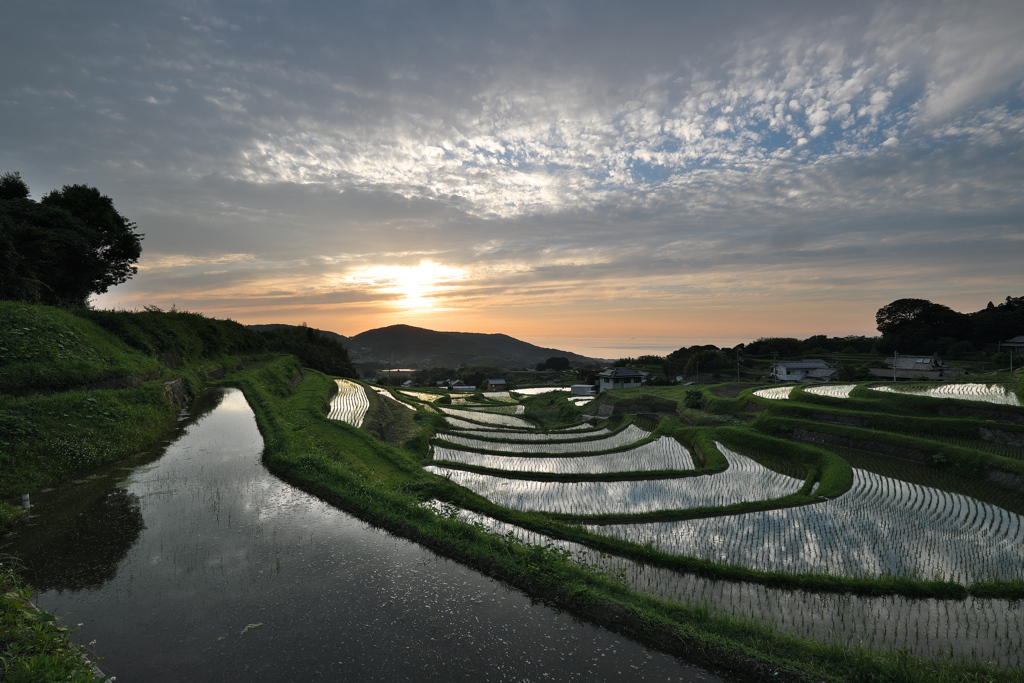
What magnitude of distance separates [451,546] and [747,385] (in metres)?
37.8

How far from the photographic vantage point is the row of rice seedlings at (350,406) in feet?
79.4

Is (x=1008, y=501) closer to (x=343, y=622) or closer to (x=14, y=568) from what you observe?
(x=343, y=622)

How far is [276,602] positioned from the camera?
7438 millimetres

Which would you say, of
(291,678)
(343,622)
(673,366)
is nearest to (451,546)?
(343,622)

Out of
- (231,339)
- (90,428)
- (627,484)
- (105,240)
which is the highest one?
Answer: (105,240)

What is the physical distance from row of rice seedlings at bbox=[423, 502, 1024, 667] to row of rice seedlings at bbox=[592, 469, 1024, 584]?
3.16 ft

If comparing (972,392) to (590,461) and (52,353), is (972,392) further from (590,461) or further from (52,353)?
(52,353)

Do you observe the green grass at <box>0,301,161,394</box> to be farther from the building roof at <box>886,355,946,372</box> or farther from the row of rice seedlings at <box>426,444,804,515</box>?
the building roof at <box>886,355,946,372</box>

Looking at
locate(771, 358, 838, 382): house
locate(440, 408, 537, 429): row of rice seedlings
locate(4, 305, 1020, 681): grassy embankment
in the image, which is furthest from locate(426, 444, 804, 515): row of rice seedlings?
locate(771, 358, 838, 382): house

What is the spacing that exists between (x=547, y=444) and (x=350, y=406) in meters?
12.6

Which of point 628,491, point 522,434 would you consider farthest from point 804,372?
point 628,491

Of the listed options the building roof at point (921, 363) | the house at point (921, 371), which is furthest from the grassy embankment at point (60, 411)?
the building roof at point (921, 363)

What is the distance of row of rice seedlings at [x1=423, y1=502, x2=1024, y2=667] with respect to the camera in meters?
7.05

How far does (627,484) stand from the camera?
1611 cm
